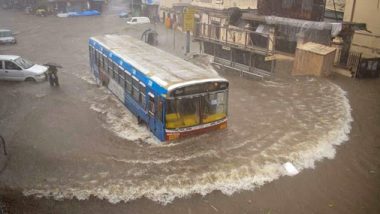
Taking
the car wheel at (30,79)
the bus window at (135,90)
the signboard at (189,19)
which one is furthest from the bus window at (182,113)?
the signboard at (189,19)

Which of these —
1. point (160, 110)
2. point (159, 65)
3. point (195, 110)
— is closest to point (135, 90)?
point (159, 65)

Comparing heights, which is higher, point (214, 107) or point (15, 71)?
point (214, 107)

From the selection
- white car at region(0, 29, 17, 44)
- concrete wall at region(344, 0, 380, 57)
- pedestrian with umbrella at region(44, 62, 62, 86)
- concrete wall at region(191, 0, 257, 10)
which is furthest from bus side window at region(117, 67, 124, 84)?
concrete wall at region(191, 0, 257, 10)

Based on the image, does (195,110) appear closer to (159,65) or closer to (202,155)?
(202,155)

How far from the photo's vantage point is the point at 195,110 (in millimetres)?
13141

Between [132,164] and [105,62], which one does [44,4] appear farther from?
[132,164]

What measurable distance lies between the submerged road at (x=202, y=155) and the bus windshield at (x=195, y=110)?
3.13ft

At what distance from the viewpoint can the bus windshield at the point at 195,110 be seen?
12.7 m

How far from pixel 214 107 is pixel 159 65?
3.09m

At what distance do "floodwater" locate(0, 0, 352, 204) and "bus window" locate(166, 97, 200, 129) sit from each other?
95cm

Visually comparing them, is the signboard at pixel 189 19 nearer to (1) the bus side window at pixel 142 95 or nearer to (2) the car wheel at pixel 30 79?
(2) the car wheel at pixel 30 79

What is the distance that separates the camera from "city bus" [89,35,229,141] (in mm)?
12602

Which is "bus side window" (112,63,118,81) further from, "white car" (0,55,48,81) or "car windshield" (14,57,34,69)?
"car windshield" (14,57,34,69)

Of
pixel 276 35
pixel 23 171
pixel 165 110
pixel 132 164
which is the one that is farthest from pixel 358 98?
pixel 23 171
